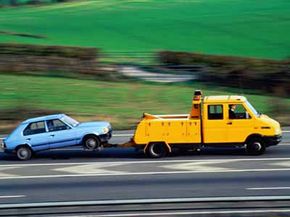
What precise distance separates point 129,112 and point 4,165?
10.0 m

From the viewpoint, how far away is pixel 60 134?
21.7 m

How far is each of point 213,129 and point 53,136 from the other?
190 inches

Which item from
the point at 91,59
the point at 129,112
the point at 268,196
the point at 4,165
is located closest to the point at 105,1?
the point at 91,59

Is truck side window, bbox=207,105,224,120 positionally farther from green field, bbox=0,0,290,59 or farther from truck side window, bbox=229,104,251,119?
green field, bbox=0,0,290,59

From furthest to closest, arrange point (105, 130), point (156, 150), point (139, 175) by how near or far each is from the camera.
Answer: point (105, 130)
point (156, 150)
point (139, 175)

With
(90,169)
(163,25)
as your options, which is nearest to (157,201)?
(90,169)

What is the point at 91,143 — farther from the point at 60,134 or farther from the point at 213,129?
the point at 213,129

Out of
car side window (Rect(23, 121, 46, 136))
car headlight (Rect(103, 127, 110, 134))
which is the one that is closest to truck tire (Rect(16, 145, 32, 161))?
car side window (Rect(23, 121, 46, 136))

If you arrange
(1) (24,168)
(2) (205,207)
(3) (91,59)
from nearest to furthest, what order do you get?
(2) (205,207) → (1) (24,168) → (3) (91,59)

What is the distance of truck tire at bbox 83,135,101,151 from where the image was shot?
21.4m

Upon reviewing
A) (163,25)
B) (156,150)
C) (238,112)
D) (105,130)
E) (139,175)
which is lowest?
(139,175)

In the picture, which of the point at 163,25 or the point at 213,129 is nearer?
the point at 213,129

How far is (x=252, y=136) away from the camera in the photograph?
20641 millimetres

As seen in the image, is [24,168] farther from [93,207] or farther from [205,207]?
[205,207]
